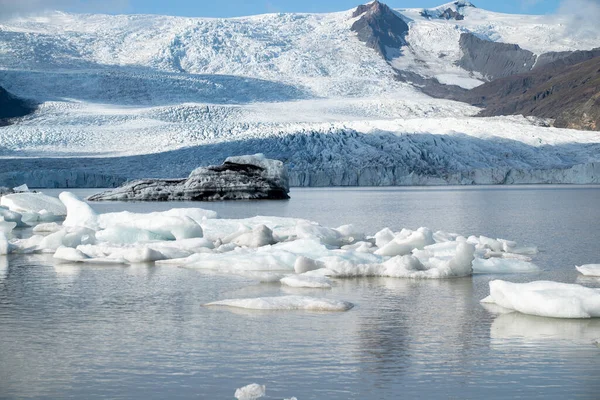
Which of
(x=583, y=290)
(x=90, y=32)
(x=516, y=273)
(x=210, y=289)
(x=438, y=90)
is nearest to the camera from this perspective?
(x=583, y=290)

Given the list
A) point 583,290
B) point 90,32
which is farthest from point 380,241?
point 90,32

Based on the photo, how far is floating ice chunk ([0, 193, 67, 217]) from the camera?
1772 centimetres

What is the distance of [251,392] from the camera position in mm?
3766

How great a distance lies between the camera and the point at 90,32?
7150cm

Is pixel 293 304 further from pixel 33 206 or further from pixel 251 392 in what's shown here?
pixel 33 206

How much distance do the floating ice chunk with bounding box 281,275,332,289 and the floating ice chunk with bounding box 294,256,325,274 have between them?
0.66m

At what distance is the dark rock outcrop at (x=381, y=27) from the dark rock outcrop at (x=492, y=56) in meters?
9.20

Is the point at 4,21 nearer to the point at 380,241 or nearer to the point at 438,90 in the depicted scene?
the point at 438,90

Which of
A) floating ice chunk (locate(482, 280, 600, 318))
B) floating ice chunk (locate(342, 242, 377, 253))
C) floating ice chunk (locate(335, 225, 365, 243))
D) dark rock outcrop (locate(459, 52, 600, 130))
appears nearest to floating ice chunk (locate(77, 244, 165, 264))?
A: floating ice chunk (locate(342, 242, 377, 253))

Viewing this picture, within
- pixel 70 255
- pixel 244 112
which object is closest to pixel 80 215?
pixel 70 255

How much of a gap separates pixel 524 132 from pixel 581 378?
1620 inches

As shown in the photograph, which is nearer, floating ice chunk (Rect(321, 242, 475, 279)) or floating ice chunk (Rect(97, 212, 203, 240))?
floating ice chunk (Rect(321, 242, 475, 279))

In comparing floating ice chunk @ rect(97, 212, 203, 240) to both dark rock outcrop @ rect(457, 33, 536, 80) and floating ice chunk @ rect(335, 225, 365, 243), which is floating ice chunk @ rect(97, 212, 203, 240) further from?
dark rock outcrop @ rect(457, 33, 536, 80)

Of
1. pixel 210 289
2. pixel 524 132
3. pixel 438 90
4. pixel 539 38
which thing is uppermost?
pixel 539 38
